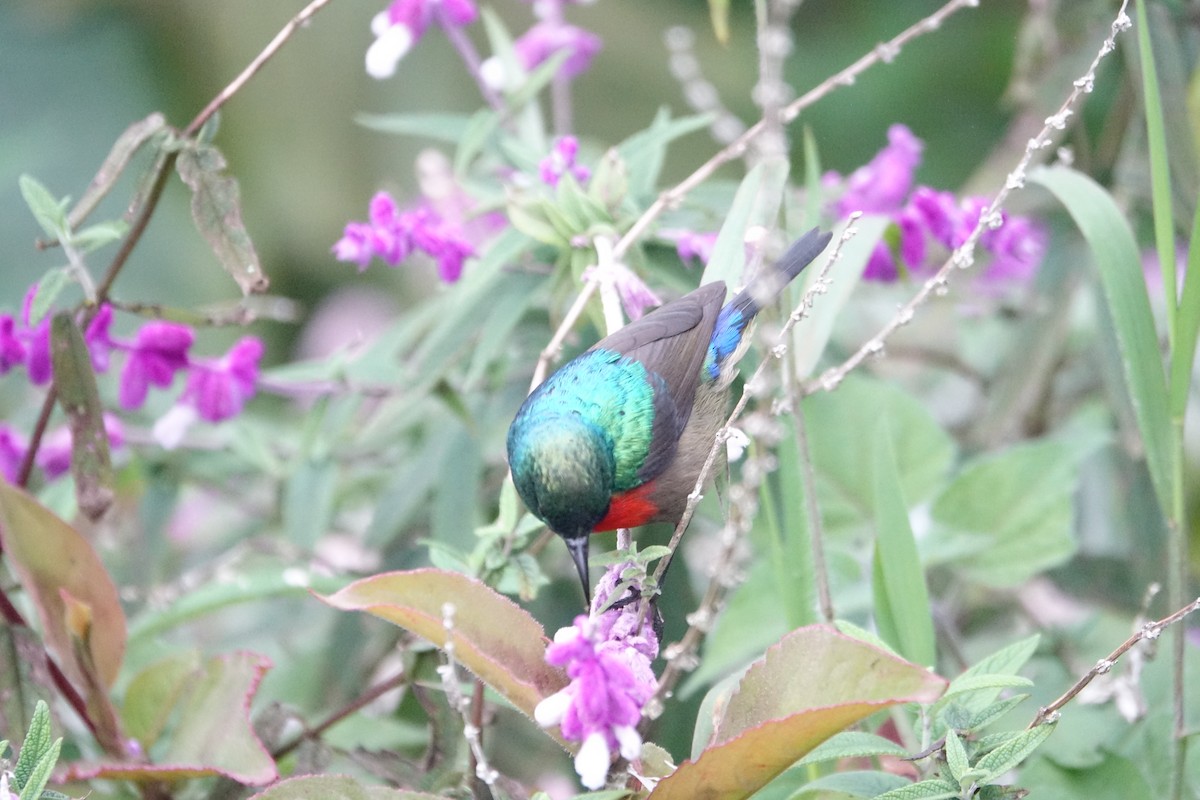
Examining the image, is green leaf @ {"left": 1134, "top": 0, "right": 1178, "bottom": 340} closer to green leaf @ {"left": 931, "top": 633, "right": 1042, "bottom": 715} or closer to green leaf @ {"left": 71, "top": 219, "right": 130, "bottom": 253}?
green leaf @ {"left": 931, "top": 633, "right": 1042, "bottom": 715}

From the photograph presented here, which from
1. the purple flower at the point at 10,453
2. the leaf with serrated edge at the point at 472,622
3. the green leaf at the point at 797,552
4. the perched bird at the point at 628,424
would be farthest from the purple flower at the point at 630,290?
the purple flower at the point at 10,453

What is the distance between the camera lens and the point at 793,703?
1.84 feet

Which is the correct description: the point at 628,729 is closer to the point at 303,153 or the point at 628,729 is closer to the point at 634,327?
the point at 634,327

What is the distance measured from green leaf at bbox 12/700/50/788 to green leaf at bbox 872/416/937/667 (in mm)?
490

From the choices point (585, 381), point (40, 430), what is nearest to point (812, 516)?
point (585, 381)

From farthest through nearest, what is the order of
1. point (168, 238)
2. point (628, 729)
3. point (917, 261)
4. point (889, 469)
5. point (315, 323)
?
1. point (315, 323)
2. point (168, 238)
3. point (917, 261)
4. point (889, 469)
5. point (628, 729)

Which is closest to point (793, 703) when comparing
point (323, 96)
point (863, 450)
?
point (863, 450)

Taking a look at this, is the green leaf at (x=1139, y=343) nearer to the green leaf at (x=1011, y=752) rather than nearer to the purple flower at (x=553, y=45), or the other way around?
the green leaf at (x=1011, y=752)

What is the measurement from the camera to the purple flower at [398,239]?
0.89 meters

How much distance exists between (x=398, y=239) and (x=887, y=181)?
0.49 m

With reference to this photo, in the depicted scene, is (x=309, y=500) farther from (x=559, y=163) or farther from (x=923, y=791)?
(x=923, y=791)

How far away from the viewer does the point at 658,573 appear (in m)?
0.60

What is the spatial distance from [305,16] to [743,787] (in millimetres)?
557

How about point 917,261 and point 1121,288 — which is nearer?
point 1121,288
